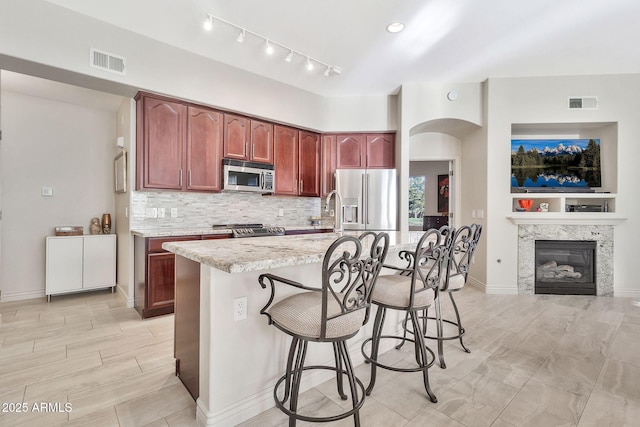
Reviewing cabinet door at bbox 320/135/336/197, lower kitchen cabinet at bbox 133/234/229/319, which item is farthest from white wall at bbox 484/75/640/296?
lower kitchen cabinet at bbox 133/234/229/319

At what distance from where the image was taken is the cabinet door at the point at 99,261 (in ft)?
12.3

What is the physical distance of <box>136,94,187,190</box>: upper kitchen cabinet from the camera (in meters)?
3.25

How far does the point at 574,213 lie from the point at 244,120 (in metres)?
4.75

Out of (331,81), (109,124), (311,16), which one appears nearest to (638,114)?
(331,81)

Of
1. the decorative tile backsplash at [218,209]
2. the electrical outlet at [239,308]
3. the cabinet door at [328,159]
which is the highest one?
the cabinet door at [328,159]

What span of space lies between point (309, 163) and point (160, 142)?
219cm

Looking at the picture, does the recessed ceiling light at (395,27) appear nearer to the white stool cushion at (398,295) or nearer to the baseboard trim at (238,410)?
the white stool cushion at (398,295)

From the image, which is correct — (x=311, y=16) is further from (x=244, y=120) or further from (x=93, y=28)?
(x=93, y=28)

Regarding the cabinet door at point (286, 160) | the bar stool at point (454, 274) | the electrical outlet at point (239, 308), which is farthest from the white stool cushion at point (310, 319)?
the cabinet door at point (286, 160)

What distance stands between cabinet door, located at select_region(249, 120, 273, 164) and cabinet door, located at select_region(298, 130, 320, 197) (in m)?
0.54

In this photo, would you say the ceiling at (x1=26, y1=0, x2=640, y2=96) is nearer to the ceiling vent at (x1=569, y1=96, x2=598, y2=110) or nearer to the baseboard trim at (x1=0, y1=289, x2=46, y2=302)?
the ceiling vent at (x1=569, y1=96, x2=598, y2=110)

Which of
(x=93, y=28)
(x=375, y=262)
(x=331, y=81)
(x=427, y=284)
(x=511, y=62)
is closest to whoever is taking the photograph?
(x=375, y=262)

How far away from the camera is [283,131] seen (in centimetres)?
448

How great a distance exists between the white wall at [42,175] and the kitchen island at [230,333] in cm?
334
